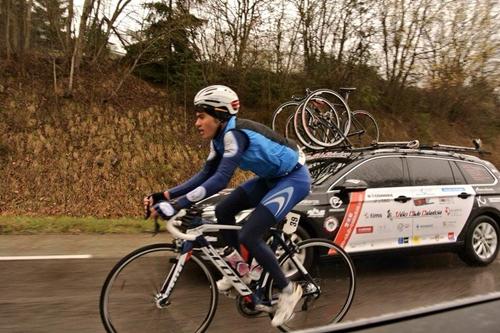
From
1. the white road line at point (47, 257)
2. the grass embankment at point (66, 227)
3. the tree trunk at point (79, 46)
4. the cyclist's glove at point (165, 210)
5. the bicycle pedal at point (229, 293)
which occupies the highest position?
the tree trunk at point (79, 46)

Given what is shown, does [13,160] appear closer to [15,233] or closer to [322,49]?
[15,233]

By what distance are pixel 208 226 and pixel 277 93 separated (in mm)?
14462

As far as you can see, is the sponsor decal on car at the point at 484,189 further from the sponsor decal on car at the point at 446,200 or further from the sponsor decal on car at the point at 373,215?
the sponsor decal on car at the point at 373,215

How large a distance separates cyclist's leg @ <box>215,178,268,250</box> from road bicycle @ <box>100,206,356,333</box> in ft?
0.42

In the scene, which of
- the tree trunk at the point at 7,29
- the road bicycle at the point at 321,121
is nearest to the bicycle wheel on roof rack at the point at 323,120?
the road bicycle at the point at 321,121

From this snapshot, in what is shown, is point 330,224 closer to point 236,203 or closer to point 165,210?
point 236,203

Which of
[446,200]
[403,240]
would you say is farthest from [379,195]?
[446,200]

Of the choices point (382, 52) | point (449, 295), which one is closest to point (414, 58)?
point (382, 52)

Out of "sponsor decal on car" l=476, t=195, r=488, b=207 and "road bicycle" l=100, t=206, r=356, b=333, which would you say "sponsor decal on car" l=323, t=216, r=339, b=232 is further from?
"sponsor decal on car" l=476, t=195, r=488, b=207

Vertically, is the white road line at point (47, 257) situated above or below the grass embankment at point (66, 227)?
above

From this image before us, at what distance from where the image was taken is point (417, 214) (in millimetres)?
6680

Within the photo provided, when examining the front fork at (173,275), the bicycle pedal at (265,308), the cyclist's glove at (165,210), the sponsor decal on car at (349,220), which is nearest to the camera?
the cyclist's glove at (165,210)

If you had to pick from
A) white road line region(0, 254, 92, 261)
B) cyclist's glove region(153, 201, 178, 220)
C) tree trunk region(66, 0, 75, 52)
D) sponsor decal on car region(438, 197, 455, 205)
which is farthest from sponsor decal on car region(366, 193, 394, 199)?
tree trunk region(66, 0, 75, 52)

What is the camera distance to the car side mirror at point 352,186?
6.24 meters
